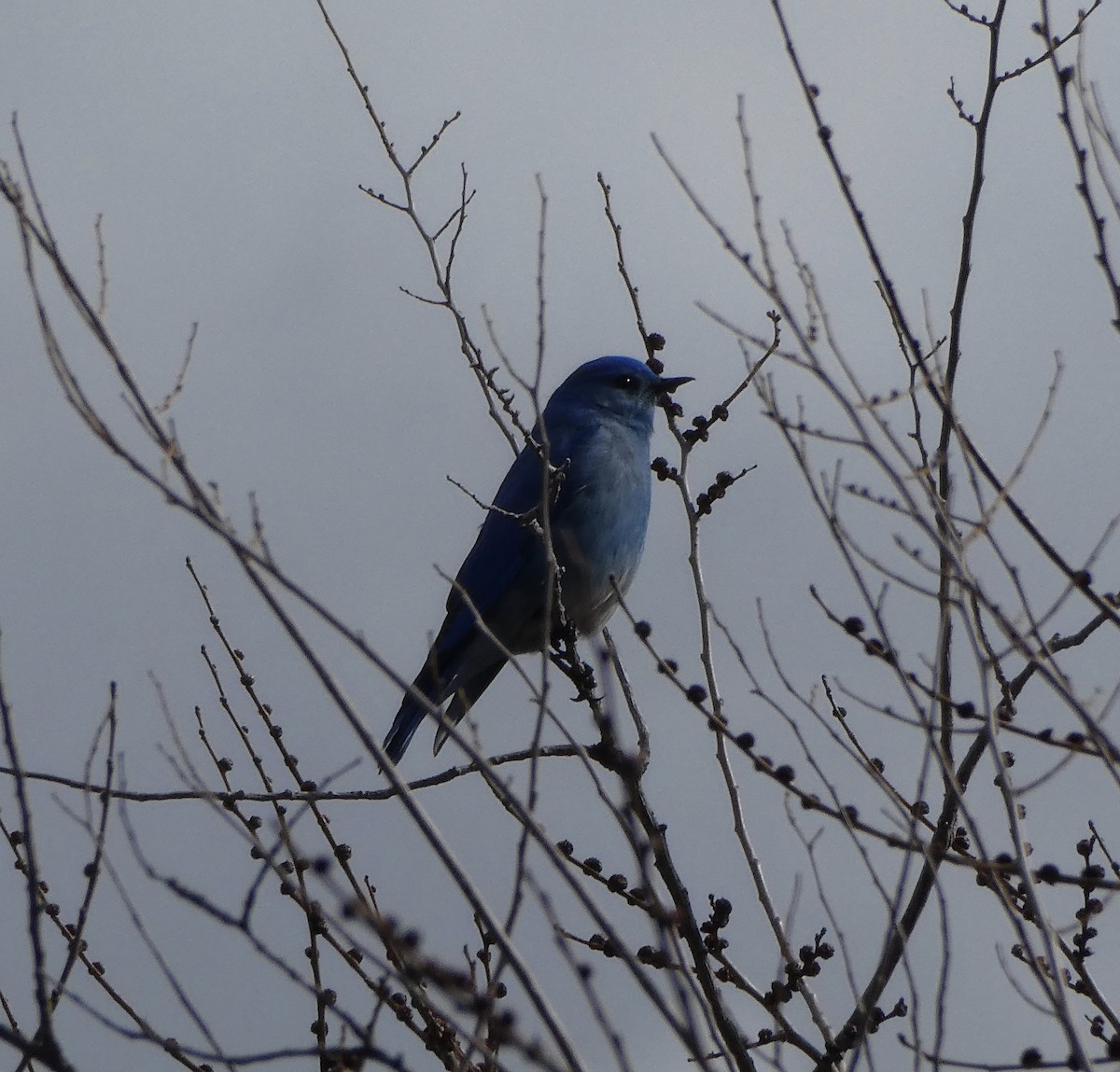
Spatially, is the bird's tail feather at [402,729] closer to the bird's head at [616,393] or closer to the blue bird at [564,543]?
the blue bird at [564,543]

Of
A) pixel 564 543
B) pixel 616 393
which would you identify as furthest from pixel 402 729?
pixel 616 393

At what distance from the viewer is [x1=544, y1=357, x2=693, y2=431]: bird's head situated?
7688 mm

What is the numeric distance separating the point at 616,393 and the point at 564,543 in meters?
1.25

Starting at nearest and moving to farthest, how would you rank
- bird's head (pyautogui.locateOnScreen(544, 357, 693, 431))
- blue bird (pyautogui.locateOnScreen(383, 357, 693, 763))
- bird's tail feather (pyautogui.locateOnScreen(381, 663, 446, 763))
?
bird's tail feather (pyautogui.locateOnScreen(381, 663, 446, 763)), blue bird (pyautogui.locateOnScreen(383, 357, 693, 763)), bird's head (pyautogui.locateOnScreen(544, 357, 693, 431))

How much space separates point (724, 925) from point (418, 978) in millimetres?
2164

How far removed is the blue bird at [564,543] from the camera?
6922 mm

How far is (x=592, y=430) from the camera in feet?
24.4

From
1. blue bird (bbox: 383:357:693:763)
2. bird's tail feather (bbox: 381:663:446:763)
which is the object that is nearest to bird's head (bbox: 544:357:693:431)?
blue bird (bbox: 383:357:693:763)

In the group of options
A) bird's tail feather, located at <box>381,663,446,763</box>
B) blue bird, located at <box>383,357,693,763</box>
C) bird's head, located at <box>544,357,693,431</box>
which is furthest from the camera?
bird's head, located at <box>544,357,693,431</box>

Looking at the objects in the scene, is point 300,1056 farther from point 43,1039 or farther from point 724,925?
point 724,925

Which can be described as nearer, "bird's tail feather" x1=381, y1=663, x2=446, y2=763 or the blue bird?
"bird's tail feather" x1=381, y1=663, x2=446, y2=763

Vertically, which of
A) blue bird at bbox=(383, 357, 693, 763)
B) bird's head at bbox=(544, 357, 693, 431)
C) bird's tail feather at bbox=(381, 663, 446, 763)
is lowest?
bird's tail feather at bbox=(381, 663, 446, 763)

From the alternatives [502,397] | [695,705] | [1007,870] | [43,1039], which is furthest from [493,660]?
[43,1039]

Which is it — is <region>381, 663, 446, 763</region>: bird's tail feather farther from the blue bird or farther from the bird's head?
the bird's head
